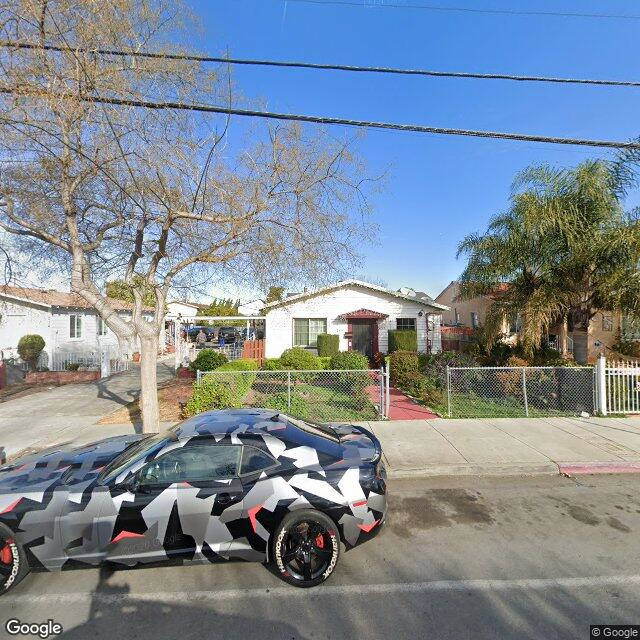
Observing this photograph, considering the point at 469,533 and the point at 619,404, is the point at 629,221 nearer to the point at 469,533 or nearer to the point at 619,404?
the point at 619,404

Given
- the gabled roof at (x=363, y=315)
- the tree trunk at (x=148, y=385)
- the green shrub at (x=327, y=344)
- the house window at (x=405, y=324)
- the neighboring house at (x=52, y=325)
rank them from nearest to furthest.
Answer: the tree trunk at (x=148, y=385), the green shrub at (x=327, y=344), the neighboring house at (x=52, y=325), the gabled roof at (x=363, y=315), the house window at (x=405, y=324)

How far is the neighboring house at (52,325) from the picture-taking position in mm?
15836

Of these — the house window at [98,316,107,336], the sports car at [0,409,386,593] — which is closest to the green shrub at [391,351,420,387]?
the sports car at [0,409,386,593]

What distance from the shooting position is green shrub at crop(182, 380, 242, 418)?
7777mm

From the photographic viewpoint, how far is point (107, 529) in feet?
9.68

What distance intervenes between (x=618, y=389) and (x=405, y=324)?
8.89 meters

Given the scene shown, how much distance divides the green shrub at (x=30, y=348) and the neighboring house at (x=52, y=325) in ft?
2.03

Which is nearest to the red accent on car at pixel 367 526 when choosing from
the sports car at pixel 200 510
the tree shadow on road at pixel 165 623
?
the sports car at pixel 200 510

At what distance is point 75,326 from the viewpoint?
728 inches

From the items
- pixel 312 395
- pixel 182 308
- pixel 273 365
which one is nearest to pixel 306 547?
pixel 312 395

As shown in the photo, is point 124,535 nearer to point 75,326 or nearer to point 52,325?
point 52,325

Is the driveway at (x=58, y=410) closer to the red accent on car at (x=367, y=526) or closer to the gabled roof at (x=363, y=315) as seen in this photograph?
the red accent on car at (x=367, y=526)

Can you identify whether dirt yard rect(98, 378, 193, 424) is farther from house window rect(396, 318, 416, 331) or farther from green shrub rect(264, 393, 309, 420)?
house window rect(396, 318, 416, 331)

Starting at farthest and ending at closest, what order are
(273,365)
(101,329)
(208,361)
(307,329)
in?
1. (101,329)
2. (307,329)
3. (208,361)
4. (273,365)
